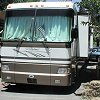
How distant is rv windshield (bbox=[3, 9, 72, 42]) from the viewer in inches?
508

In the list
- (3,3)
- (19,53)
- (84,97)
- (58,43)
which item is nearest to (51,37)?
(58,43)

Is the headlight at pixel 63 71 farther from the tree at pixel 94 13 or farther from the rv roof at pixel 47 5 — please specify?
the rv roof at pixel 47 5

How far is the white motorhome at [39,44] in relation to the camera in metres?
12.6

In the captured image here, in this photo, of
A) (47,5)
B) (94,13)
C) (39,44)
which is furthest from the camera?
(94,13)

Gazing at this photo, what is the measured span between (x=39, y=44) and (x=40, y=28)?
669 mm

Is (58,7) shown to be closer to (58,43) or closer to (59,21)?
(59,21)

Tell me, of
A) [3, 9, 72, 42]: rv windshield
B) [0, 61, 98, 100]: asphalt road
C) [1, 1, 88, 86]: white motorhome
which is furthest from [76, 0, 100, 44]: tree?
[0, 61, 98, 100]: asphalt road

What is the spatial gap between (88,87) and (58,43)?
2659mm

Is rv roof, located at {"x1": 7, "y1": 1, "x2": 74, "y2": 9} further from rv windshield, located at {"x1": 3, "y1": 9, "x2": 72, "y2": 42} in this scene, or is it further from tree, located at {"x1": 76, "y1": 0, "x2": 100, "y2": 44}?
tree, located at {"x1": 76, "y1": 0, "x2": 100, "y2": 44}

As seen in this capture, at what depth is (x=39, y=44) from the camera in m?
12.7

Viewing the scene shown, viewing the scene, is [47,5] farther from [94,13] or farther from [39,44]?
[94,13]

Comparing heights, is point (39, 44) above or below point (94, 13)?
below

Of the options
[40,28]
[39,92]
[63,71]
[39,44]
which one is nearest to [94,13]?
[40,28]

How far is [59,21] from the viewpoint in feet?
42.9
